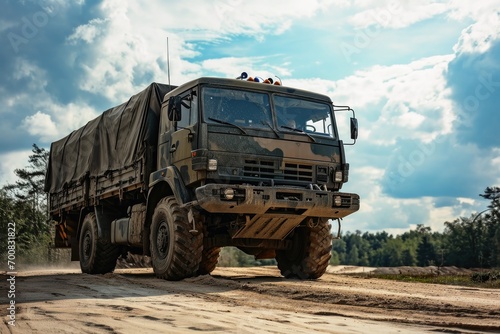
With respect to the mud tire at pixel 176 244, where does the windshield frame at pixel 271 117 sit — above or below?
above

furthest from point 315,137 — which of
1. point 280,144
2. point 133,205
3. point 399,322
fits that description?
point 399,322

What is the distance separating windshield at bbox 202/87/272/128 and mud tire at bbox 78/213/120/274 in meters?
5.56

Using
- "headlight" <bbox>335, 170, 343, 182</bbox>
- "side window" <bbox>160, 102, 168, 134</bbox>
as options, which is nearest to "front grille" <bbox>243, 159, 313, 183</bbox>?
"headlight" <bbox>335, 170, 343, 182</bbox>

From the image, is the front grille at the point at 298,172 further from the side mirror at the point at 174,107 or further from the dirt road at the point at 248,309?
the side mirror at the point at 174,107

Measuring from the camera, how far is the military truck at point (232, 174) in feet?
36.1

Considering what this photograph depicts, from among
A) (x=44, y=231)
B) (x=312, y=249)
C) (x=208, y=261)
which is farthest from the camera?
(x=44, y=231)

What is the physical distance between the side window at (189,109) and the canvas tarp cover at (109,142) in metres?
1.52

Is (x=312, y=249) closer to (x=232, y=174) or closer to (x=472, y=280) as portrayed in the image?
(x=232, y=174)

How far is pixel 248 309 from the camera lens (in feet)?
24.1

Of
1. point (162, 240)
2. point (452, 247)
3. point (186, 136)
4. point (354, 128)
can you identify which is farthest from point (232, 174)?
point (452, 247)

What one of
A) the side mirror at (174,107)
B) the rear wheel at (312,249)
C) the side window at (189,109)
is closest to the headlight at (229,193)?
the side window at (189,109)

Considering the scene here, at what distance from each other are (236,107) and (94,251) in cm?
596

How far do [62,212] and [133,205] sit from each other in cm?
542

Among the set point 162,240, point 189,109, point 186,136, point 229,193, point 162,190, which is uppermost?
point 189,109
